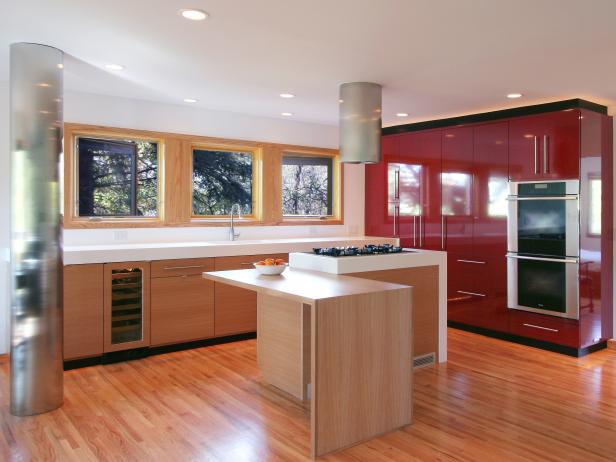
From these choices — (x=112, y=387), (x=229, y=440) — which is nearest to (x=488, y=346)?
(x=229, y=440)

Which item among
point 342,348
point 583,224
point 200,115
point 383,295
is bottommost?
point 342,348

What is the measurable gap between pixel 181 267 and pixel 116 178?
3.81ft

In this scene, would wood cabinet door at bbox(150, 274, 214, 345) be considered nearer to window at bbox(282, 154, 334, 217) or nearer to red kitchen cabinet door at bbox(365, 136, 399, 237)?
window at bbox(282, 154, 334, 217)

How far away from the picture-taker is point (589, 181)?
4520 millimetres

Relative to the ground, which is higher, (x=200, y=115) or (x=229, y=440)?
(x=200, y=115)

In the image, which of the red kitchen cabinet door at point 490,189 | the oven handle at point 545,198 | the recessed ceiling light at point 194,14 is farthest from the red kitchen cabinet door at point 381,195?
the recessed ceiling light at point 194,14

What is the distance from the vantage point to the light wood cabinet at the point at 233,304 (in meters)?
4.79

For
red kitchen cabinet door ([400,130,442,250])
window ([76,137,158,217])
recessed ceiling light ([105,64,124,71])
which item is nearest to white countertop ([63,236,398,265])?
window ([76,137,158,217])

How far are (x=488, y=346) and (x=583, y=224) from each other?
4.60ft

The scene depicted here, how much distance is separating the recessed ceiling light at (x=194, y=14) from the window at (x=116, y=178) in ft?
8.04

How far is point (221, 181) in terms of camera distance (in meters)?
5.59

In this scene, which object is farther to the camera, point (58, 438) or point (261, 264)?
point (261, 264)

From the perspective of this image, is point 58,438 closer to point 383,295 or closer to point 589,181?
point 383,295

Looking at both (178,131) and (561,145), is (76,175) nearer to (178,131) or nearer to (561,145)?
(178,131)
